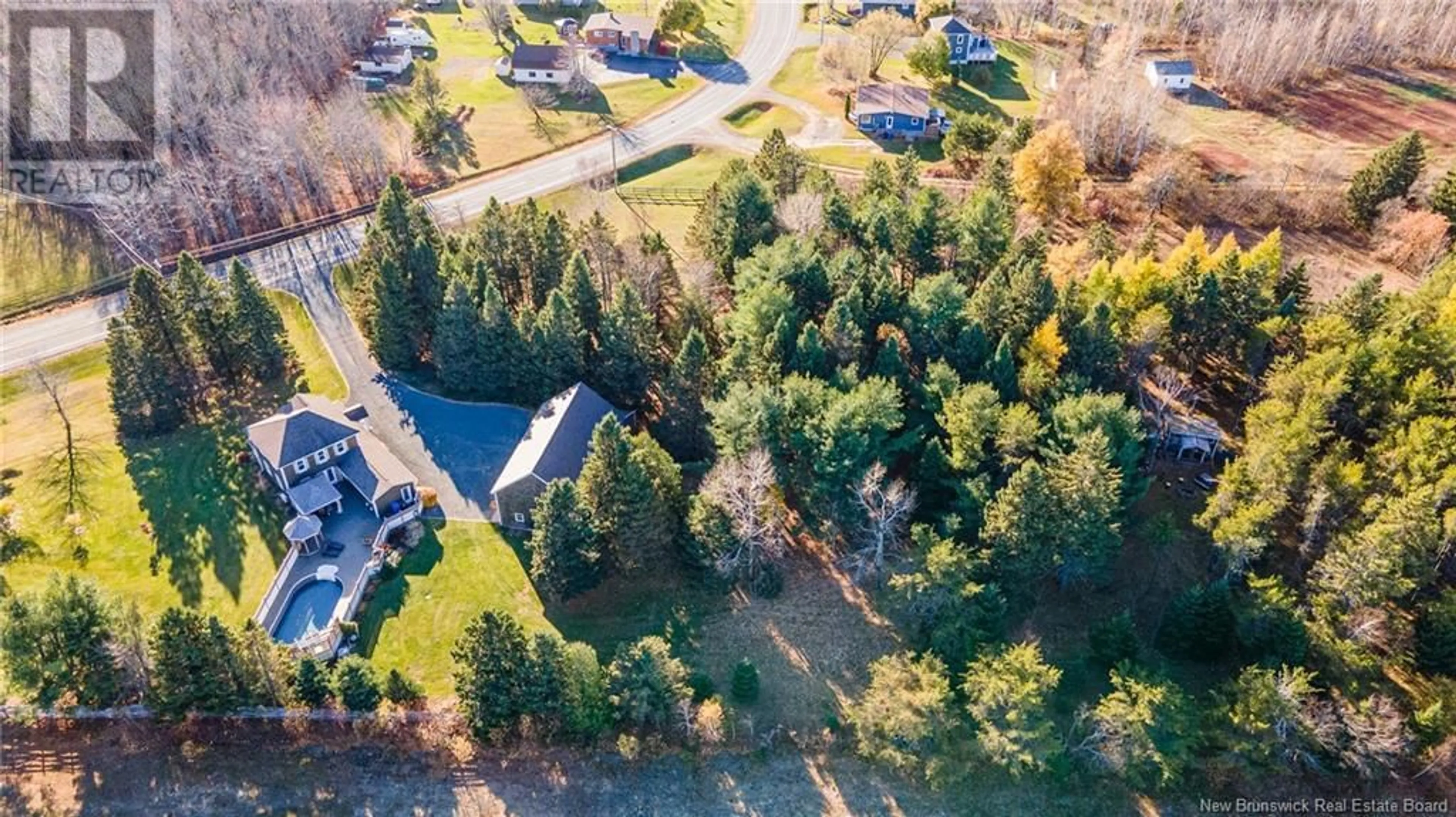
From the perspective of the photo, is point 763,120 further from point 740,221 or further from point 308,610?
point 308,610

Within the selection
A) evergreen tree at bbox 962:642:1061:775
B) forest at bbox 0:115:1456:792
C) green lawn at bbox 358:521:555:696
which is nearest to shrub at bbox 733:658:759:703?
forest at bbox 0:115:1456:792

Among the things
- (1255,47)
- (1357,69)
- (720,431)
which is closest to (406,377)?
(720,431)

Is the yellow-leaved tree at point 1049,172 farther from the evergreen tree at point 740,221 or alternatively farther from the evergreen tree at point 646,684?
the evergreen tree at point 646,684

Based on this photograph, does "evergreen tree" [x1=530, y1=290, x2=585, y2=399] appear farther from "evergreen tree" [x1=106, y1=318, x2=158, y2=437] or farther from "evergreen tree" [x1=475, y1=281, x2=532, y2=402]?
"evergreen tree" [x1=106, y1=318, x2=158, y2=437]

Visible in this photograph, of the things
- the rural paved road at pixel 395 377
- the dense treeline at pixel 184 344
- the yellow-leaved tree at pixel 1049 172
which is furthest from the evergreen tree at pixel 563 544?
the yellow-leaved tree at pixel 1049 172

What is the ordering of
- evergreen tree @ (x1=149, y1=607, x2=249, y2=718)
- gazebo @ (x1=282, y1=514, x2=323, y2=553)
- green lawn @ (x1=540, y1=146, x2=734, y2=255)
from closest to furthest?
1. evergreen tree @ (x1=149, y1=607, x2=249, y2=718)
2. gazebo @ (x1=282, y1=514, x2=323, y2=553)
3. green lawn @ (x1=540, y1=146, x2=734, y2=255)
